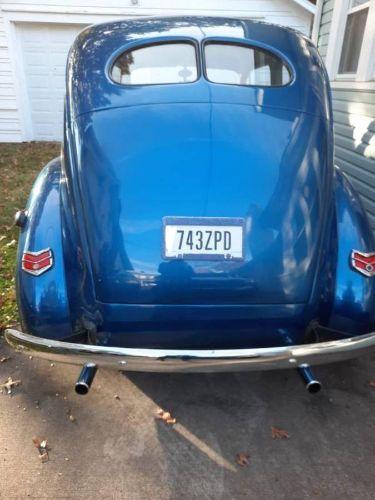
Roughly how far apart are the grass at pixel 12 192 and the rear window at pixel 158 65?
7.07 ft

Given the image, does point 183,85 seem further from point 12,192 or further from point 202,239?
point 12,192

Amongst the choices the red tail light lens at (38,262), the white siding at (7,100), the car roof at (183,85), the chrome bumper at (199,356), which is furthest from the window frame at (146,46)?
the white siding at (7,100)

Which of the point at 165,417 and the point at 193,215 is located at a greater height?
the point at 193,215

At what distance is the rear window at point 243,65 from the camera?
8.58 feet

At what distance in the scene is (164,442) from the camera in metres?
2.36

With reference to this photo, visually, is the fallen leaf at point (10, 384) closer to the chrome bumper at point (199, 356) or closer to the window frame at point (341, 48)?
the chrome bumper at point (199, 356)

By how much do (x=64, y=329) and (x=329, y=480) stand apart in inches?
64.2

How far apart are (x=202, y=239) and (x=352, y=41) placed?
4.70 meters

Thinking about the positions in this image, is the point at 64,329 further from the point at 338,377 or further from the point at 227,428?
the point at 338,377

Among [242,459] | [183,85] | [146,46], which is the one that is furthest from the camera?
[146,46]

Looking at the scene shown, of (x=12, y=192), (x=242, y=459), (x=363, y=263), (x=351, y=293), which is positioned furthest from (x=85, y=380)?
(x=12, y=192)

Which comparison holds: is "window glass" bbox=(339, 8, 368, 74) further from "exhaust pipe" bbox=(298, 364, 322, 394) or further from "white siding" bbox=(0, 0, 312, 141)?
"exhaust pipe" bbox=(298, 364, 322, 394)

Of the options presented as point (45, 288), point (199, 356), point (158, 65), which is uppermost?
point (158, 65)

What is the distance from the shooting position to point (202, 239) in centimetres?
200
